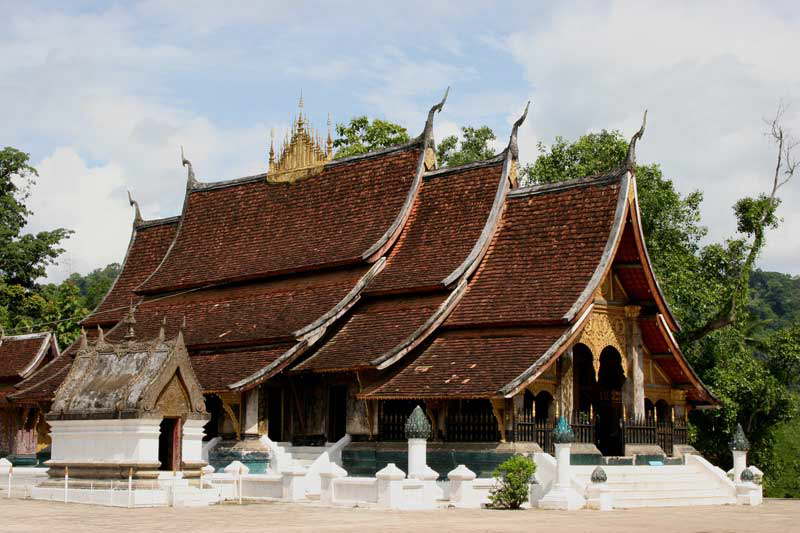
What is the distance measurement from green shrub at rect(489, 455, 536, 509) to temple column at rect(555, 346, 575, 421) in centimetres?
309

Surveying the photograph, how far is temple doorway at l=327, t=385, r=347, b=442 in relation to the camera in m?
24.0

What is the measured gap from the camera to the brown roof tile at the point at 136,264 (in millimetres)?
31000

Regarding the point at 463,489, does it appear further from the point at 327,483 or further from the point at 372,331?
the point at 372,331

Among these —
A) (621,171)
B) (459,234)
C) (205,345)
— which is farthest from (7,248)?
(621,171)

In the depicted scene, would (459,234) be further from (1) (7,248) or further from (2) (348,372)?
(1) (7,248)

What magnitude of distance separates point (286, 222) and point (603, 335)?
29.0 feet

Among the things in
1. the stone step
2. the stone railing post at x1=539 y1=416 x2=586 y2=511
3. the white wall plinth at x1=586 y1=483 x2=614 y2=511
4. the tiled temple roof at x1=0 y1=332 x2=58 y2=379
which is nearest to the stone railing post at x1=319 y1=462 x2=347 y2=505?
the stone railing post at x1=539 y1=416 x2=586 y2=511

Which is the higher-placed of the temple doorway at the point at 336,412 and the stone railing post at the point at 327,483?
the temple doorway at the point at 336,412

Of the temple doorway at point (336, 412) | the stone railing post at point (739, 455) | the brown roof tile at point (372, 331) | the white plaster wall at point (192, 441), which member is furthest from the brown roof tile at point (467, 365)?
the stone railing post at point (739, 455)

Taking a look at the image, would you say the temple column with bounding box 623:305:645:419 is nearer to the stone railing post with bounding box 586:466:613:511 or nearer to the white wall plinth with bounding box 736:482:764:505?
the white wall plinth with bounding box 736:482:764:505

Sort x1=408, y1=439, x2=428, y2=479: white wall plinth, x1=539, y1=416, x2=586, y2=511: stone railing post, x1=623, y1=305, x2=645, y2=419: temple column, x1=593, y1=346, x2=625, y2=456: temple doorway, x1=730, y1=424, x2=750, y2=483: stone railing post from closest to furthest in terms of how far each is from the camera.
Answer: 1. x1=539, y1=416, x2=586, y2=511: stone railing post
2. x1=408, y1=439, x2=428, y2=479: white wall plinth
3. x1=730, y1=424, x2=750, y2=483: stone railing post
4. x1=623, y1=305, x2=645, y2=419: temple column
5. x1=593, y1=346, x2=625, y2=456: temple doorway

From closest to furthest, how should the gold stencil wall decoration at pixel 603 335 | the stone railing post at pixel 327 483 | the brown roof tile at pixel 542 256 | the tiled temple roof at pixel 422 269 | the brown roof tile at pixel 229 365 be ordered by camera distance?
the stone railing post at pixel 327 483
the brown roof tile at pixel 542 256
the gold stencil wall decoration at pixel 603 335
the tiled temple roof at pixel 422 269
the brown roof tile at pixel 229 365

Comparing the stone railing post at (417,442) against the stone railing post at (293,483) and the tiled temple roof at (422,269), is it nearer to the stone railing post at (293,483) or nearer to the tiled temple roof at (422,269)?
the stone railing post at (293,483)

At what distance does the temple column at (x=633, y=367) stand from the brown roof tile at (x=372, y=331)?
3.72 m
